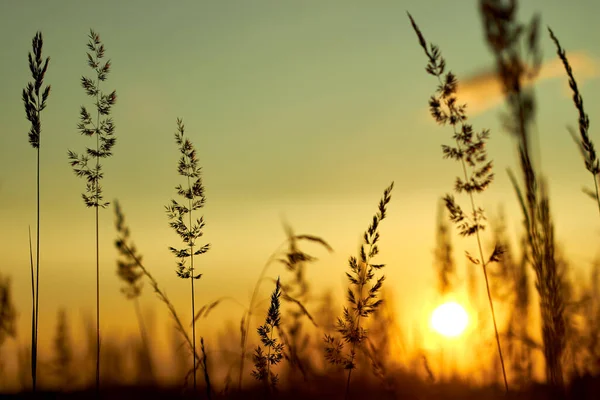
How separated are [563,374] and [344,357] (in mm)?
1104

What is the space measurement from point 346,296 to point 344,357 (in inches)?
12.9

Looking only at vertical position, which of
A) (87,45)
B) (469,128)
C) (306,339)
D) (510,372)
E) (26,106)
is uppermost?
(87,45)

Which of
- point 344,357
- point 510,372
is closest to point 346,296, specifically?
point 344,357

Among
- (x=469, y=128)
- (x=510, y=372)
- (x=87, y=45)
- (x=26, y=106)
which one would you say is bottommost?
(x=510, y=372)

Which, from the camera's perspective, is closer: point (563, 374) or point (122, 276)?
point (563, 374)

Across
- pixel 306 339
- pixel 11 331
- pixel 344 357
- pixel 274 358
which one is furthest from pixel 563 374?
pixel 11 331

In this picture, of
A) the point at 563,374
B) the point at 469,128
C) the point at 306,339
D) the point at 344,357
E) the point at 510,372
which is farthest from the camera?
the point at 510,372

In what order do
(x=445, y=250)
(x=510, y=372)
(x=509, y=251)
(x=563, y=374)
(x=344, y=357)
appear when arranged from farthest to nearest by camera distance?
(x=445, y=250) < (x=509, y=251) < (x=510, y=372) < (x=344, y=357) < (x=563, y=374)

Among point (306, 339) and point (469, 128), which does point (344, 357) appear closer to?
point (306, 339)

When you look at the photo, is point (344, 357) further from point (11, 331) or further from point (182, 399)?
point (11, 331)

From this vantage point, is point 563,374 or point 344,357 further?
point 344,357

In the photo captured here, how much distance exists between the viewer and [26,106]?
417cm

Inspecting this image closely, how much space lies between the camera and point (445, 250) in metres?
6.54

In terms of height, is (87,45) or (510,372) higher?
(87,45)
